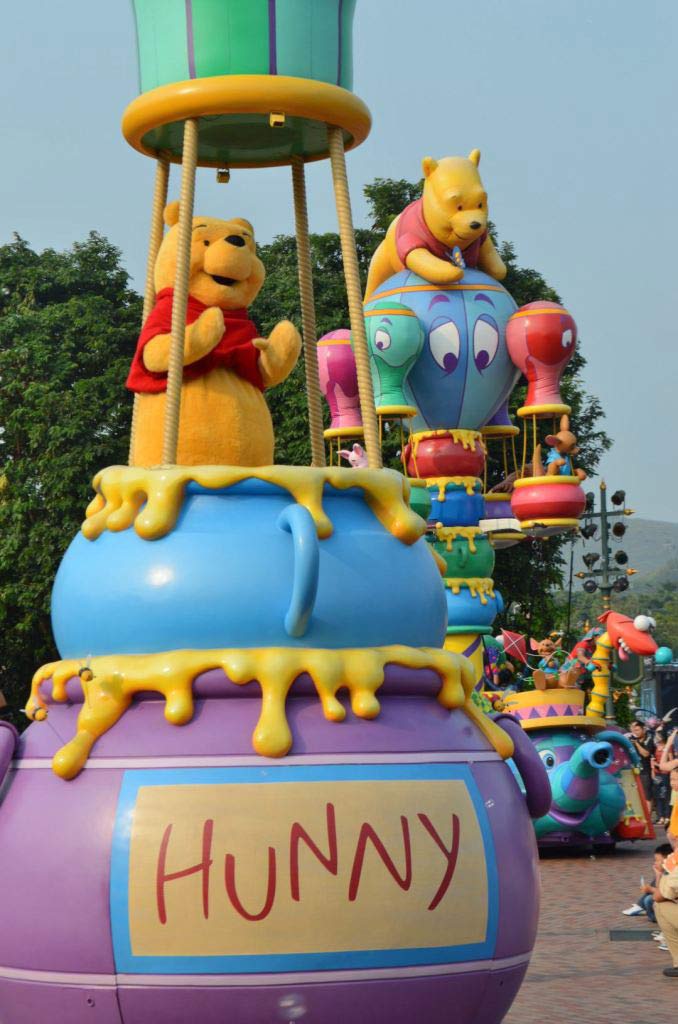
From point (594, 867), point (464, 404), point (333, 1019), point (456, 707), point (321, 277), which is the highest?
point (321, 277)

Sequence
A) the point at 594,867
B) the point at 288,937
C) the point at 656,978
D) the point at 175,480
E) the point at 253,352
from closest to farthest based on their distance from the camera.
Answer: the point at 288,937, the point at 175,480, the point at 253,352, the point at 656,978, the point at 594,867

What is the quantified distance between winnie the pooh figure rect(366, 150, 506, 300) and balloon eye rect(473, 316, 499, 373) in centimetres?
63

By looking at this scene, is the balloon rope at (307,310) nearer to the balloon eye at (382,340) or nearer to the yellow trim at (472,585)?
the balloon eye at (382,340)

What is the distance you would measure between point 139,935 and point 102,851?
31 centimetres

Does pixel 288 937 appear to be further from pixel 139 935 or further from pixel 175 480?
pixel 175 480

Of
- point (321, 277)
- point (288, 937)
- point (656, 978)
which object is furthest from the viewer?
point (321, 277)

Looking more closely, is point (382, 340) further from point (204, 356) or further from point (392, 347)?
point (204, 356)

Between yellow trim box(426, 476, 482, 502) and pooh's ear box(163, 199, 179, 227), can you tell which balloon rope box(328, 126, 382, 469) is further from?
yellow trim box(426, 476, 482, 502)

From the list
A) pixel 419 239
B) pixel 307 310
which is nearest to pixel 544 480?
pixel 419 239

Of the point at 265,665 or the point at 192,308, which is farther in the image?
the point at 192,308

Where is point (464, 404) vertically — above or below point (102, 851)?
above

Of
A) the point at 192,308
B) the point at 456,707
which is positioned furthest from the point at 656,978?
the point at 192,308

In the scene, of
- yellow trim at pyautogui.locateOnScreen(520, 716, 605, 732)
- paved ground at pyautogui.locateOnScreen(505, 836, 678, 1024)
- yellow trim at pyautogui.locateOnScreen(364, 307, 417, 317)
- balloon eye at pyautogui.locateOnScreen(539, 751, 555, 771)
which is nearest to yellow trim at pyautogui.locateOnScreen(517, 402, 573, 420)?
yellow trim at pyautogui.locateOnScreen(364, 307, 417, 317)

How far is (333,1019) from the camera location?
5410 mm
